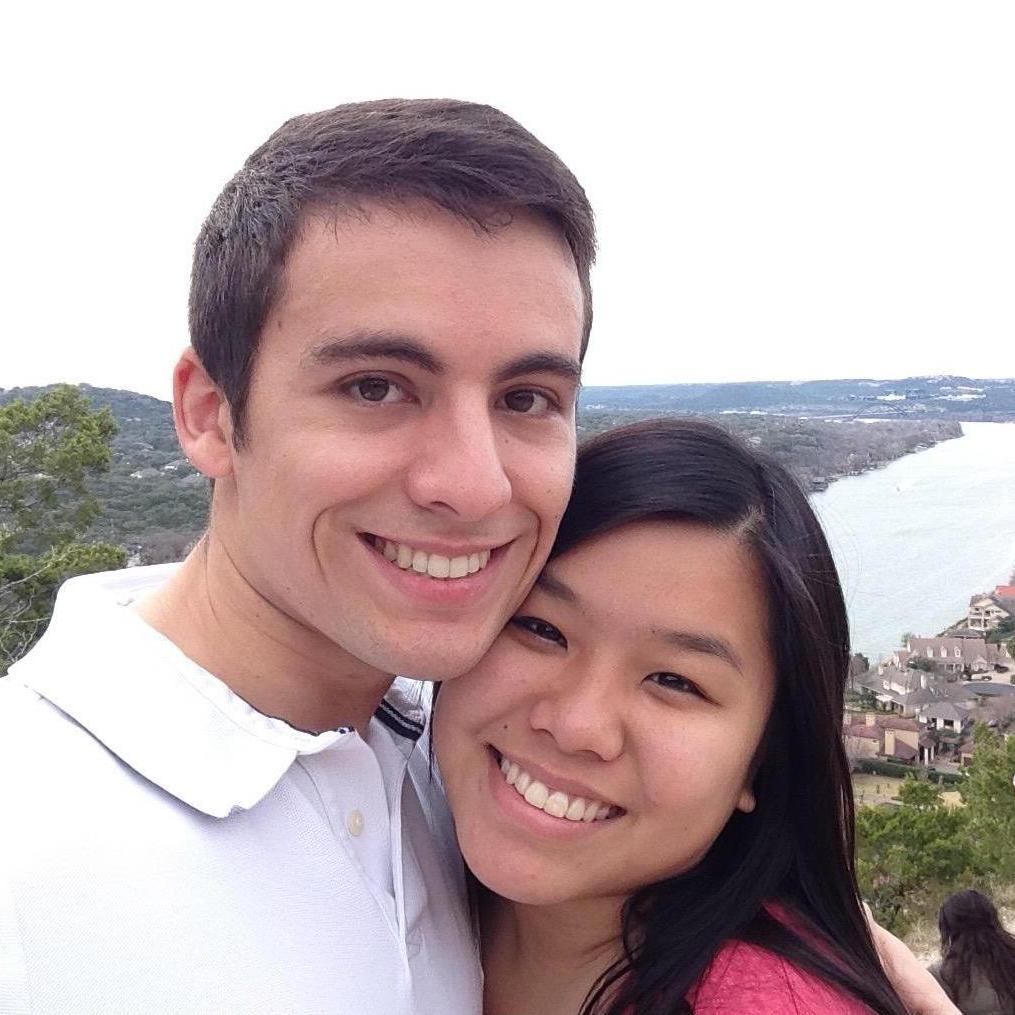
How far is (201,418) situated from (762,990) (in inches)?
60.2

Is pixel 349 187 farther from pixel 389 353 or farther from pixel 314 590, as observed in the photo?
pixel 314 590

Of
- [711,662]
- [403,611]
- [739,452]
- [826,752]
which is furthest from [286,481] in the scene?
[826,752]

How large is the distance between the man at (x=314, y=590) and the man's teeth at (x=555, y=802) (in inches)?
9.9

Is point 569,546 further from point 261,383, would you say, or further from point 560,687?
point 261,383

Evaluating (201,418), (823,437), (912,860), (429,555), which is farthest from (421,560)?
(912,860)

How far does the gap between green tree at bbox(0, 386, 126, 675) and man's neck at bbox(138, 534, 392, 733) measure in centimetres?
832

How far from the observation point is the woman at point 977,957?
5.03 meters

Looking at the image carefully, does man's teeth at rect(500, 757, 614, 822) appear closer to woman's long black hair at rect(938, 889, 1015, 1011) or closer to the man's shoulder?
the man's shoulder

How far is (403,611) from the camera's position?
1.59 m

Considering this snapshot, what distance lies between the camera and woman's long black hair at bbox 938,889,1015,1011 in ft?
16.6

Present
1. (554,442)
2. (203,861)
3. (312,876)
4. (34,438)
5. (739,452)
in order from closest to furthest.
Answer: (203,861)
(312,876)
(554,442)
(739,452)
(34,438)

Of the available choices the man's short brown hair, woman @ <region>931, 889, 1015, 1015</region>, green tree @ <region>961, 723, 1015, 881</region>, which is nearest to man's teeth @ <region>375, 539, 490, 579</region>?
the man's short brown hair

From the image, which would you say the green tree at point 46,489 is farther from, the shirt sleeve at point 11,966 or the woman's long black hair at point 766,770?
the shirt sleeve at point 11,966

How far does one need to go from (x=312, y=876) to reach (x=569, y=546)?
0.81 m
